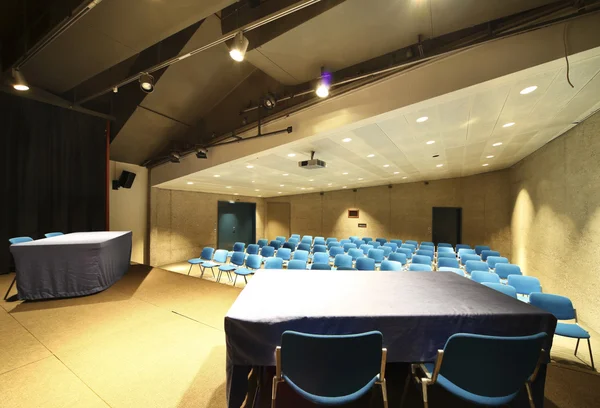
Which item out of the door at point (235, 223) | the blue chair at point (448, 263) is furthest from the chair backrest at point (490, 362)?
the door at point (235, 223)

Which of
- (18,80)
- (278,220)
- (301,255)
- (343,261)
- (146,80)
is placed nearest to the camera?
(146,80)

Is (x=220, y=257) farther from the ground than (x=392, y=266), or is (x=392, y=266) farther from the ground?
(x=392, y=266)

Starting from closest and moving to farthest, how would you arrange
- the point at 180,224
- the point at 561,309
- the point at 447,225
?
1. the point at 561,309
2. the point at 447,225
3. the point at 180,224

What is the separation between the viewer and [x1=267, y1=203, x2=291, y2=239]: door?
1532 cm

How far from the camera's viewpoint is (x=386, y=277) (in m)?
2.72

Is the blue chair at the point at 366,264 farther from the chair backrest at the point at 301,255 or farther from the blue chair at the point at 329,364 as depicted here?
the blue chair at the point at 329,364

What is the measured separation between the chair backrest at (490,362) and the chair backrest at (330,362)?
48 cm

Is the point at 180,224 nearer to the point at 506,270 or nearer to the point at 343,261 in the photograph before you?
the point at 343,261

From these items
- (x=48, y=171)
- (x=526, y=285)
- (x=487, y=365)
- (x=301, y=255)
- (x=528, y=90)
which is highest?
(x=528, y=90)

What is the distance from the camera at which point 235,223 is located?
13859mm

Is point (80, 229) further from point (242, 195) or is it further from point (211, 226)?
point (242, 195)

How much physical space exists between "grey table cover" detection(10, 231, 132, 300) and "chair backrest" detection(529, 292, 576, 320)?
21.6 feet

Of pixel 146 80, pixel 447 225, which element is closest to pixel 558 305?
pixel 146 80

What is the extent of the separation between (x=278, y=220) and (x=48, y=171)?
36.0 ft
